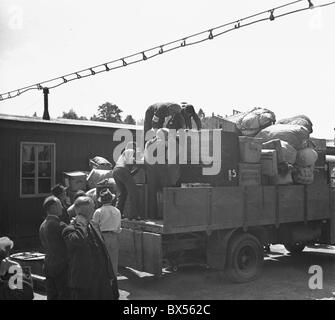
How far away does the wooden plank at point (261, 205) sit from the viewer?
316 inches

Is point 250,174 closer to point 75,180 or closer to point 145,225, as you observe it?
point 145,225

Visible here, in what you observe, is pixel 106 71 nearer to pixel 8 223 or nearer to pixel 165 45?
pixel 165 45

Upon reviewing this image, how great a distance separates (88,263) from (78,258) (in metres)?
0.11

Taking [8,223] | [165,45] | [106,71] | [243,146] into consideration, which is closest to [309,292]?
[243,146]

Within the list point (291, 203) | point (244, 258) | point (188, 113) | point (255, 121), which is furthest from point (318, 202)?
point (188, 113)

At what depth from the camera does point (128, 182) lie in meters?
7.99

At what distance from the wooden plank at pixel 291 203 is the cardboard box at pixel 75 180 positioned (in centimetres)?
519

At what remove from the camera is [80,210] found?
4676mm

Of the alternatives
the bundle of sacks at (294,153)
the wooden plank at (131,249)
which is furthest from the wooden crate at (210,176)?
the wooden plank at (131,249)

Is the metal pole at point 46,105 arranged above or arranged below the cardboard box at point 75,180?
above

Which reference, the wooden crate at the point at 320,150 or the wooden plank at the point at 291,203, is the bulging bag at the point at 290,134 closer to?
the wooden crate at the point at 320,150

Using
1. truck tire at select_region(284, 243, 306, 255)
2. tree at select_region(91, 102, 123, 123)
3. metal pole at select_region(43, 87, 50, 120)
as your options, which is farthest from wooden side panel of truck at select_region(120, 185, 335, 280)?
tree at select_region(91, 102, 123, 123)
